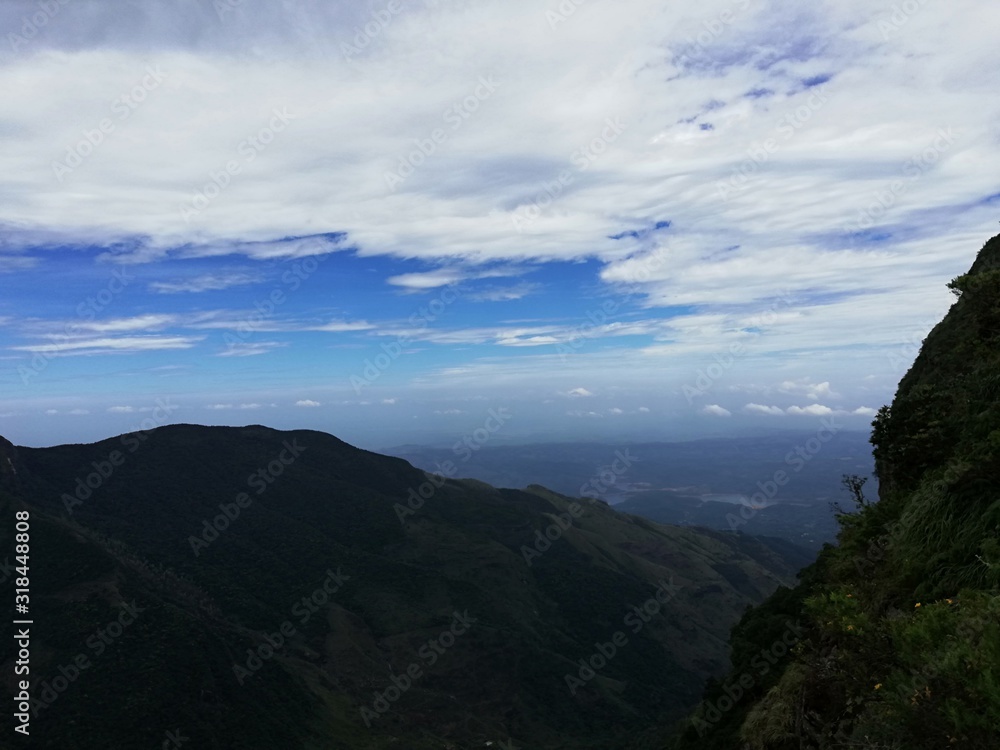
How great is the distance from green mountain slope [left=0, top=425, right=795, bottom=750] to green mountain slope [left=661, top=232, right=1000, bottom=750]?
9242cm

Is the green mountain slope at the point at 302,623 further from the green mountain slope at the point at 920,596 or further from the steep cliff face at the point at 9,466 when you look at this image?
the green mountain slope at the point at 920,596

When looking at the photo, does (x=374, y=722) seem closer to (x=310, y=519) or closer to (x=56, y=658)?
(x=56, y=658)

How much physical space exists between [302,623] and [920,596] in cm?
14818

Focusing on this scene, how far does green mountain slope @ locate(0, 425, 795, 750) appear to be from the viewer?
300 feet

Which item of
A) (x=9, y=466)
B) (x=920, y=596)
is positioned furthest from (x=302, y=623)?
(x=920, y=596)

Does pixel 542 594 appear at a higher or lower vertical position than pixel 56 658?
lower

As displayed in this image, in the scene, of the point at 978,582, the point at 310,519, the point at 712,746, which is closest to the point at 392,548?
the point at 310,519

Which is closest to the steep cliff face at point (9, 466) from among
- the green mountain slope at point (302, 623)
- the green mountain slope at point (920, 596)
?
the green mountain slope at point (302, 623)

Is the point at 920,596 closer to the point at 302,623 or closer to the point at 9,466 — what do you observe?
the point at 302,623

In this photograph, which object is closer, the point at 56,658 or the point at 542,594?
the point at 56,658

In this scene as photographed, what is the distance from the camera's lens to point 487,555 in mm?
182125

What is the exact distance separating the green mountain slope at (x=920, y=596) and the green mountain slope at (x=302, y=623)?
92.4 m

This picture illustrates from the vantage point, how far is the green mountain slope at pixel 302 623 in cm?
9150

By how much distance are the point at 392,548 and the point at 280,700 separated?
A: 76.1 meters
